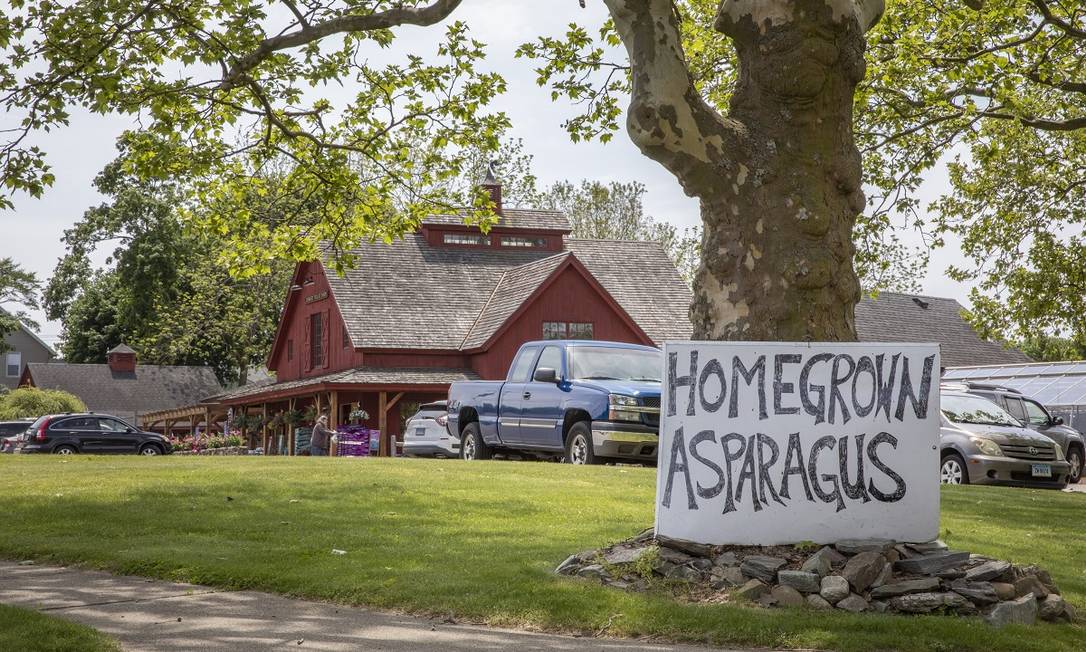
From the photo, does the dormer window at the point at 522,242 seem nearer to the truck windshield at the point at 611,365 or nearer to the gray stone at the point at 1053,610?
the truck windshield at the point at 611,365

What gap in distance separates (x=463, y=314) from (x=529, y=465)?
2543cm

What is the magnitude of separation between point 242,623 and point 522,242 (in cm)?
4097

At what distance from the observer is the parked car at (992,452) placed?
2053 centimetres

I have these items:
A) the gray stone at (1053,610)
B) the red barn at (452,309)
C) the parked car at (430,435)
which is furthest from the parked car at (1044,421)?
the gray stone at (1053,610)

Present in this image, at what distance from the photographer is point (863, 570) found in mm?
7953

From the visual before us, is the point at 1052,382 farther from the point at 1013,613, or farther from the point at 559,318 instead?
the point at 1013,613

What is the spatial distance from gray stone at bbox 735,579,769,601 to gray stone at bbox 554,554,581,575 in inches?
48.4

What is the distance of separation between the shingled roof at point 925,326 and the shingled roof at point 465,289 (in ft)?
49.1

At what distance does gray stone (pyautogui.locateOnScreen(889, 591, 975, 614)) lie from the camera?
7695 millimetres

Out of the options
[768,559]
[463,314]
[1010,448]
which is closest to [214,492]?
[768,559]

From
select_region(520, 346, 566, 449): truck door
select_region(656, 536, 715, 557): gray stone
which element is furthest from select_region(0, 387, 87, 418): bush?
select_region(656, 536, 715, 557): gray stone

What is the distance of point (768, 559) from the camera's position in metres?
8.20

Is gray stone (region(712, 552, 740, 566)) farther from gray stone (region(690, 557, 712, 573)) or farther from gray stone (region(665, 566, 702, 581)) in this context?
gray stone (region(665, 566, 702, 581))

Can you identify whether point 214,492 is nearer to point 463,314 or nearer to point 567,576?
point 567,576
